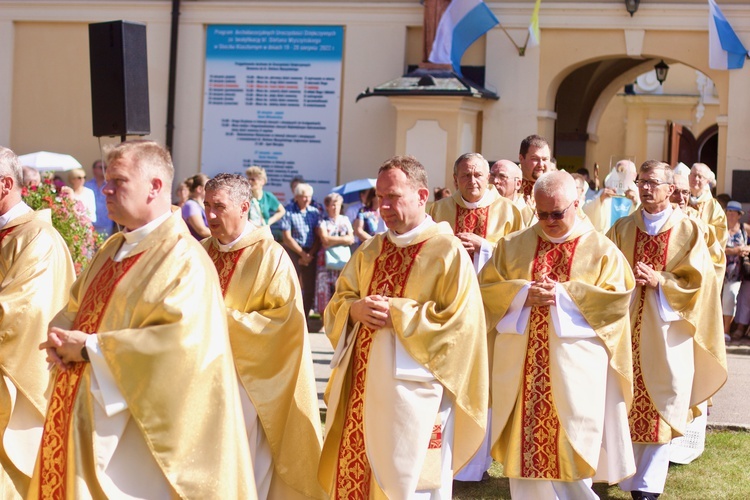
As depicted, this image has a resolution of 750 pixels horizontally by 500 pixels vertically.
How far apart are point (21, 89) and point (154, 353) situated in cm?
1571

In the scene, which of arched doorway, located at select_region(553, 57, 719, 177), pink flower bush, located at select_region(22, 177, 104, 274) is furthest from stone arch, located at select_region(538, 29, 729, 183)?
pink flower bush, located at select_region(22, 177, 104, 274)

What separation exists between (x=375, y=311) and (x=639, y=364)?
280 cm

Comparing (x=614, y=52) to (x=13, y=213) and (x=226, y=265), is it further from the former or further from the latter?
(x=13, y=213)

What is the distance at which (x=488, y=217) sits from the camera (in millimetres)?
8430

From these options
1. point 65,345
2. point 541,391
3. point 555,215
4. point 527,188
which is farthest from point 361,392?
point 527,188

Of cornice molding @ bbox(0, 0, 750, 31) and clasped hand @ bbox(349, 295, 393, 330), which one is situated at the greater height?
cornice molding @ bbox(0, 0, 750, 31)

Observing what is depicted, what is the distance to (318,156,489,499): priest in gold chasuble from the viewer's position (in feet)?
19.6

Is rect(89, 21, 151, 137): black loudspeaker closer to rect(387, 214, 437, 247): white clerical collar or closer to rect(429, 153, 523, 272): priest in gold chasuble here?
rect(429, 153, 523, 272): priest in gold chasuble

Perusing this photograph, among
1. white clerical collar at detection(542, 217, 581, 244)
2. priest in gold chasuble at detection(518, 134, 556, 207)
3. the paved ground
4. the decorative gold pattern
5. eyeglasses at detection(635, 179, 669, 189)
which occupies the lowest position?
the paved ground

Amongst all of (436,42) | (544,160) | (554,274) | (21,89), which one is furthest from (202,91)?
(554,274)

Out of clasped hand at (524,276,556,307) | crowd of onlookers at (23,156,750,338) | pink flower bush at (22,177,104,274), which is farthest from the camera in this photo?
crowd of onlookers at (23,156,750,338)

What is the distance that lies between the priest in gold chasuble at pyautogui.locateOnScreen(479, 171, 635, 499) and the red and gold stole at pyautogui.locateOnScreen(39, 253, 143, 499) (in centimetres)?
271

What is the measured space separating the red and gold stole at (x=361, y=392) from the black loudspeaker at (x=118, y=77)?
353 centimetres

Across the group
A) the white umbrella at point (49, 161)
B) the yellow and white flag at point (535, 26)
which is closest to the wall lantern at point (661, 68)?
the yellow and white flag at point (535, 26)
